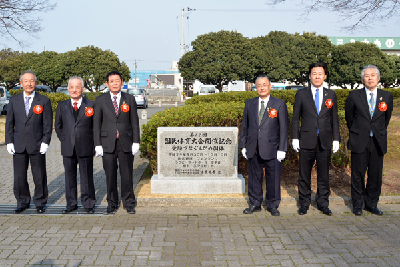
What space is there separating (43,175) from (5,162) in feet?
14.5

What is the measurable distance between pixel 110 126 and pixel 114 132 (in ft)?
0.35

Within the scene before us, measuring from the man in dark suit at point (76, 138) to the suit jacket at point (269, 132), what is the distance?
2300 millimetres

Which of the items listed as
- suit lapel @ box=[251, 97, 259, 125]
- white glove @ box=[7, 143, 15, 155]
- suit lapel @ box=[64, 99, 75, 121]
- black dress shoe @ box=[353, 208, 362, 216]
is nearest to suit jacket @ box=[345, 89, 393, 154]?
black dress shoe @ box=[353, 208, 362, 216]

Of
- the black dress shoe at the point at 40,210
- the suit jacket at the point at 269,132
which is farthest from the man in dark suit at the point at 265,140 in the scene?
the black dress shoe at the point at 40,210

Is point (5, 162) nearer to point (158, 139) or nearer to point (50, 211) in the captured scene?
point (50, 211)

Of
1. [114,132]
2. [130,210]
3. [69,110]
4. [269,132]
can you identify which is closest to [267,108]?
[269,132]

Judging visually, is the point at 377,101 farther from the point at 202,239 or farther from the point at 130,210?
the point at 130,210

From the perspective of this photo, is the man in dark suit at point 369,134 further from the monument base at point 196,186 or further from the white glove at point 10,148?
the white glove at point 10,148

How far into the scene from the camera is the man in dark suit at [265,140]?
5.11 m

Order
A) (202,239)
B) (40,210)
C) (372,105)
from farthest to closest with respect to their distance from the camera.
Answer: (40,210)
(372,105)
(202,239)

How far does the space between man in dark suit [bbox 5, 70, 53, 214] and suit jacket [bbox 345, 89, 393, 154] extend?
4.40m

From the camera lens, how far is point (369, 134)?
16.8 feet

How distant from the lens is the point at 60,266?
11.8 ft

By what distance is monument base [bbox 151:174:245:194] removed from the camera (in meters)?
5.89
